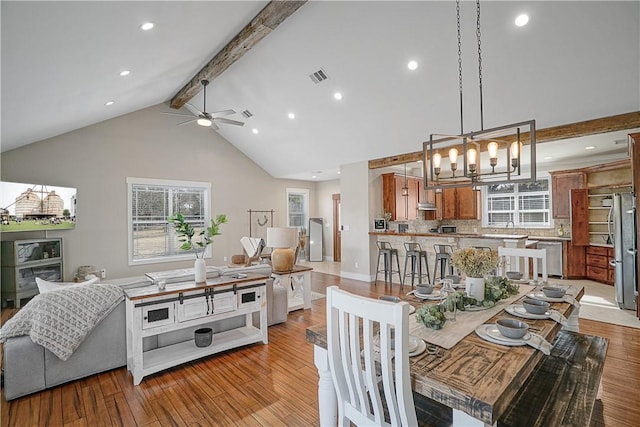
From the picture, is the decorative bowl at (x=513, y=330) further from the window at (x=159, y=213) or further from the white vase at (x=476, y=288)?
the window at (x=159, y=213)

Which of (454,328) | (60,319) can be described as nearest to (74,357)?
(60,319)

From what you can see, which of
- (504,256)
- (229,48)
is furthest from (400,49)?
(504,256)

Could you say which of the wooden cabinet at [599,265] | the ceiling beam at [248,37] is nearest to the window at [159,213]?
the ceiling beam at [248,37]

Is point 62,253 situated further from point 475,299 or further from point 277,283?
point 475,299

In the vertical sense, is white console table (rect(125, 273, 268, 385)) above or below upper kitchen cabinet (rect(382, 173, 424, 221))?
below

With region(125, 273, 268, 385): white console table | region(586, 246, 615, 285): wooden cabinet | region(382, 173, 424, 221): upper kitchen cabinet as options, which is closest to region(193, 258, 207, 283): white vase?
region(125, 273, 268, 385): white console table

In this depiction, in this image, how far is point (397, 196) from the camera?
6957mm

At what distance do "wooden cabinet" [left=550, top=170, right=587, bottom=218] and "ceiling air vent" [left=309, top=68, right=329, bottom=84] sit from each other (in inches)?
228

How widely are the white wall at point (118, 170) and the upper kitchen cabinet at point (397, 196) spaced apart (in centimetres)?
389

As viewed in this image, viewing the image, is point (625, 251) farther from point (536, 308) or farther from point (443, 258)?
point (536, 308)

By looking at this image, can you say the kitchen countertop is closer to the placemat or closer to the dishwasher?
the dishwasher

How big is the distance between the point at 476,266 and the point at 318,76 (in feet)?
12.7

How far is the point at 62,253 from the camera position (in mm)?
5523

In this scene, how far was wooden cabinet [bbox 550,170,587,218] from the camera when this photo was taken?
6574mm
